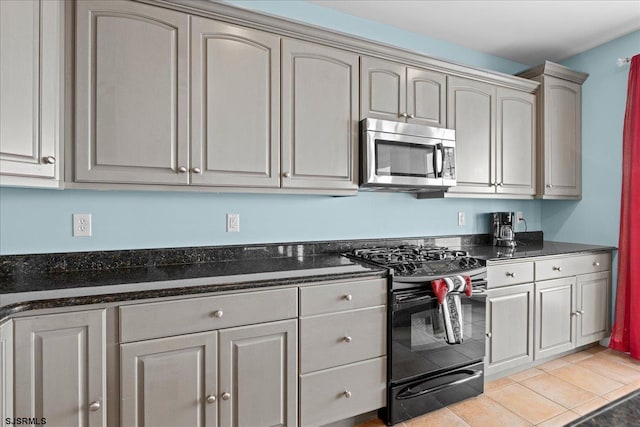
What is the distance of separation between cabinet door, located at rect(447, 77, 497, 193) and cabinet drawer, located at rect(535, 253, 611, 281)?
0.70 m

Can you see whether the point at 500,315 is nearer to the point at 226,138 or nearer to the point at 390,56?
the point at 390,56

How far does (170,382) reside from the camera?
1497 millimetres

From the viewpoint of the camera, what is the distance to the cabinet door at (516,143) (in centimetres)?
287

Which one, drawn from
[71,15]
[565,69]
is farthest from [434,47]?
[71,15]

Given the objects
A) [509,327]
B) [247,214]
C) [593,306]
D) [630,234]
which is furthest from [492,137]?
[247,214]

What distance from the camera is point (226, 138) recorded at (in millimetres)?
1895

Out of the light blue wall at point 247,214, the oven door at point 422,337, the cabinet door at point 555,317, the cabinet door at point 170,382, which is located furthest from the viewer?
the cabinet door at point 555,317

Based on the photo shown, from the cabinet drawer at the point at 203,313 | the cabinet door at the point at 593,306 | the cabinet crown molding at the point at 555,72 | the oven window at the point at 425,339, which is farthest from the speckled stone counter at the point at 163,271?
the cabinet crown molding at the point at 555,72

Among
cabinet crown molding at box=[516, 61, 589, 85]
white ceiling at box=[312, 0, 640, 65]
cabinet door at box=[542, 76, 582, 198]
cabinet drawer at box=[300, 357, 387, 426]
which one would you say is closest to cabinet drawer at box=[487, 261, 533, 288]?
cabinet door at box=[542, 76, 582, 198]

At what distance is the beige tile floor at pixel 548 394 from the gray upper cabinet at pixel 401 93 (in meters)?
1.91

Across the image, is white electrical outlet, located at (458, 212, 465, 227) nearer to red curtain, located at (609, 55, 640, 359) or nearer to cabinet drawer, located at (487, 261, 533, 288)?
cabinet drawer, located at (487, 261, 533, 288)

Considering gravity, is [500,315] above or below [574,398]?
above

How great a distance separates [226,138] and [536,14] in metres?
2.49

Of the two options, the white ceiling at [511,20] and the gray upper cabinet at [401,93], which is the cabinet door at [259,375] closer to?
the gray upper cabinet at [401,93]
